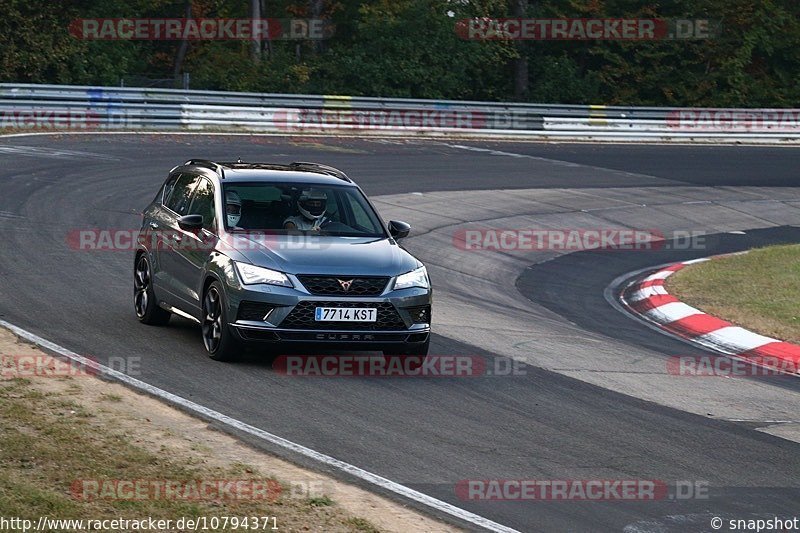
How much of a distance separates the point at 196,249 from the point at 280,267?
1.25 metres

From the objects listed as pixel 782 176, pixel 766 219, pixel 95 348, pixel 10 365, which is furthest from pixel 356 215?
pixel 782 176

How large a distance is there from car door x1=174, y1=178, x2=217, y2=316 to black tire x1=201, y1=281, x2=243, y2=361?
0.87 feet

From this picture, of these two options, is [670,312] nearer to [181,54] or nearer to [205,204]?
[205,204]

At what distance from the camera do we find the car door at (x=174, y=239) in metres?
11.2

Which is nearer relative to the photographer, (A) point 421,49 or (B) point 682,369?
(B) point 682,369

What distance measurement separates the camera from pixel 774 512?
286 inches

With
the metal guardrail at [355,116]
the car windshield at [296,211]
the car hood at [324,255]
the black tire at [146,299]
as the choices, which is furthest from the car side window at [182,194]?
the metal guardrail at [355,116]

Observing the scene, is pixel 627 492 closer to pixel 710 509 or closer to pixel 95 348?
pixel 710 509

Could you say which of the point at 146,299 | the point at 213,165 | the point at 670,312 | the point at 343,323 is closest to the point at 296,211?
the point at 213,165

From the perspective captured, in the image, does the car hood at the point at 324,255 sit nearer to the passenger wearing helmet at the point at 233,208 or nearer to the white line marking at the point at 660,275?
the passenger wearing helmet at the point at 233,208

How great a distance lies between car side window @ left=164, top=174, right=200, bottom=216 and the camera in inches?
464

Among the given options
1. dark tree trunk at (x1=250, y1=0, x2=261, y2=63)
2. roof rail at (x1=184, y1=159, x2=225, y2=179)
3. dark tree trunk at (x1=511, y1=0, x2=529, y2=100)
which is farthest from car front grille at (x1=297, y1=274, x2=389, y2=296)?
dark tree trunk at (x1=511, y1=0, x2=529, y2=100)

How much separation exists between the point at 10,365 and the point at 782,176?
84.1 feet

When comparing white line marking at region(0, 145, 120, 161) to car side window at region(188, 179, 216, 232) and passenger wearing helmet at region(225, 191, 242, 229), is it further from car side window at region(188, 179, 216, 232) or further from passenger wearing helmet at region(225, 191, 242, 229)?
passenger wearing helmet at region(225, 191, 242, 229)
